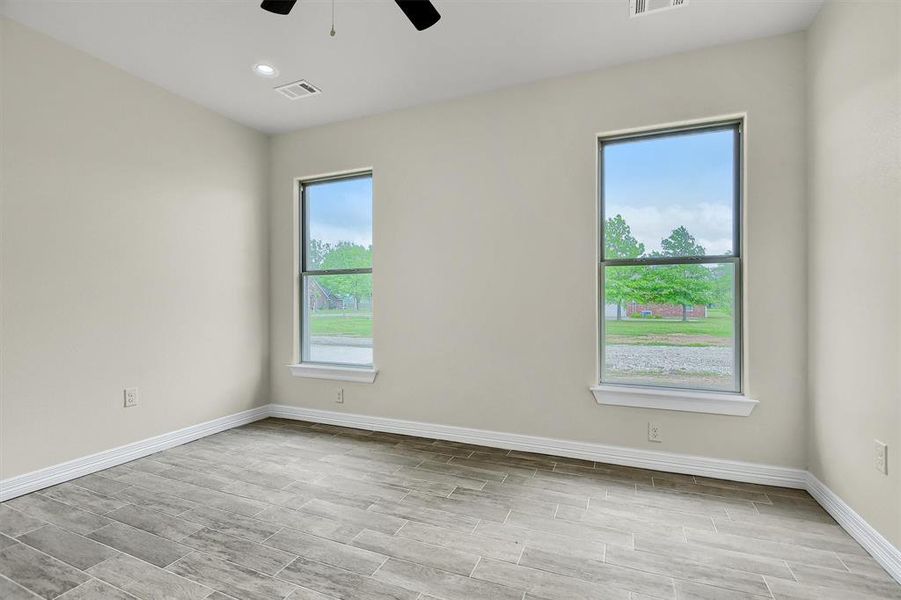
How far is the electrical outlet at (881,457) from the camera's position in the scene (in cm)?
188

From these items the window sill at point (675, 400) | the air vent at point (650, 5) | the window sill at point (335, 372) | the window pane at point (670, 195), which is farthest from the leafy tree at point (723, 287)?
the window sill at point (335, 372)

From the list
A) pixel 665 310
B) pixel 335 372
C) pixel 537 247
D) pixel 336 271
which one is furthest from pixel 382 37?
pixel 335 372

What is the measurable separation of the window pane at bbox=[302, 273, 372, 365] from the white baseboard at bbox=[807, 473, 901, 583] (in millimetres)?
3241

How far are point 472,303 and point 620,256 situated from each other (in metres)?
1.16

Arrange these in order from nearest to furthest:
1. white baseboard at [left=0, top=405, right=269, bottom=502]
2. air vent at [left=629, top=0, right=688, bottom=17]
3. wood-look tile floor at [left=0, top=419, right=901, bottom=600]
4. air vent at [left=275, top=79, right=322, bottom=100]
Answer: wood-look tile floor at [left=0, top=419, right=901, bottom=600]
air vent at [left=629, top=0, right=688, bottom=17]
white baseboard at [left=0, top=405, right=269, bottom=502]
air vent at [left=275, top=79, right=322, bottom=100]

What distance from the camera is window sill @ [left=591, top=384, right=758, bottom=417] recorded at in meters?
2.75

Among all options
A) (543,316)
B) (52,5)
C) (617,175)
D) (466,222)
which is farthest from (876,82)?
(52,5)

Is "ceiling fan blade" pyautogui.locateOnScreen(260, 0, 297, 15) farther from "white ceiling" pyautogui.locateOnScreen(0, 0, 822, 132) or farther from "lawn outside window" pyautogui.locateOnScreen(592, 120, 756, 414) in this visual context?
"lawn outside window" pyautogui.locateOnScreen(592, 120, 756, 414)

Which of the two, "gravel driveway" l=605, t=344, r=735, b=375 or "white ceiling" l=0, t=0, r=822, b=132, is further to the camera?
"gravel driveway" l=605, t=344, r=735, b=375

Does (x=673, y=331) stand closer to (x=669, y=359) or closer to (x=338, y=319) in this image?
(x=669, y=359)

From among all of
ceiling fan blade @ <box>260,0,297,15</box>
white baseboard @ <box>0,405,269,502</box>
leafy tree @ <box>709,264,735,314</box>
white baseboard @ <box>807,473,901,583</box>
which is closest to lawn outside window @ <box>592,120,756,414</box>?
leafy tree @ <box>709,264,735,314</box>

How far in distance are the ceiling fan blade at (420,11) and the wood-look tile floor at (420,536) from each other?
7.84 ft

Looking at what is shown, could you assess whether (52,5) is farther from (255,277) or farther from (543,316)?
(543,316)

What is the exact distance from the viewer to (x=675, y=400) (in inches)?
114
